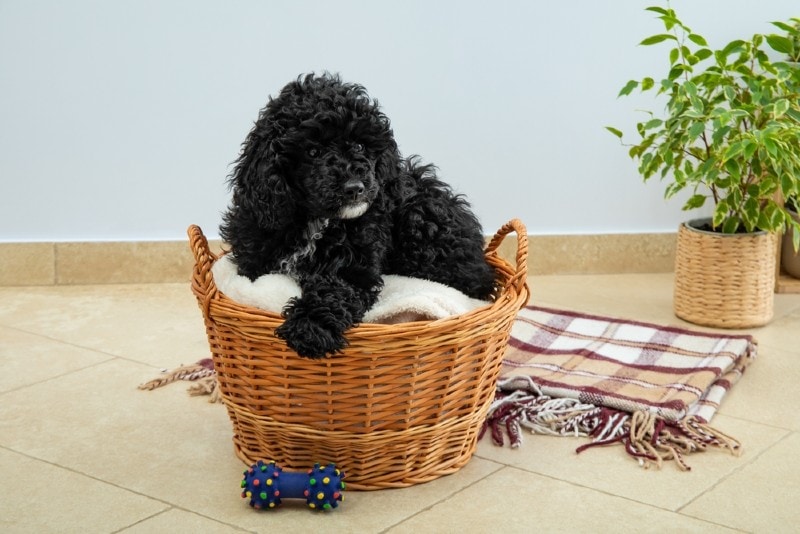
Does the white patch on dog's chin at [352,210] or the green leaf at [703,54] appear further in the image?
the green leaf at [703,54]

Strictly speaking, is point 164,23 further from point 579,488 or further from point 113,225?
point 579,488

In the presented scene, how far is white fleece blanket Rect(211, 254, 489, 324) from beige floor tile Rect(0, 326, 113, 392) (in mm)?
898

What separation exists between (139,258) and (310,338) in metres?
2.07

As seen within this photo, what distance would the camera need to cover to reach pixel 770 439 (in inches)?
90.4

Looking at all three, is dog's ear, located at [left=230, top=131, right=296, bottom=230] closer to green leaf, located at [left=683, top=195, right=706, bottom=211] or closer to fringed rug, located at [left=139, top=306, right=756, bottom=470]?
fringed rug, located at [left=139, top=306, right=756, bottom=470]

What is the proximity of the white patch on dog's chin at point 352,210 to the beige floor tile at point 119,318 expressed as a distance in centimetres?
113

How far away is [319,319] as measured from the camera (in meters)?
1.79

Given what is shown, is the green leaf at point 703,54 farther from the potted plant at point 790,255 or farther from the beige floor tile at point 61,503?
the beige floor tile at point 61,503

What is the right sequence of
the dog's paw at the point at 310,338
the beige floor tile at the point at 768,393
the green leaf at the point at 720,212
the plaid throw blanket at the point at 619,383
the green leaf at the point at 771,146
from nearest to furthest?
1. the dog's paw at the point at 310,338
2. the plaid throw blanket at the point at 619,383
3. the beige floor tile at the point at 768,393
4. the green leaf at the point at 771,146
5. the green leaf at the point at 720,212

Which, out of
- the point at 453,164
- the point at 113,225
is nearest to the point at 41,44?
the point at 113,225

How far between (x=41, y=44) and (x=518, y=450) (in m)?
2.30

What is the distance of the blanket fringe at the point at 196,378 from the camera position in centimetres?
257

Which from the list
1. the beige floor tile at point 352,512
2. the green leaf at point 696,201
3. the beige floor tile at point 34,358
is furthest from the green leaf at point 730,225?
the beige floor tile at point 34,358

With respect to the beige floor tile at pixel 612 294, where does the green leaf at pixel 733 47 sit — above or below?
above
